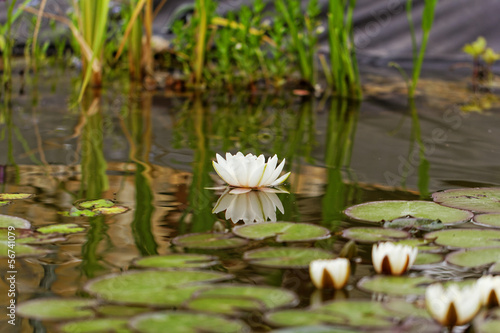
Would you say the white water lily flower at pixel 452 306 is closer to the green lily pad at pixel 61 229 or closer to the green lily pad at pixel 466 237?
the green lily pad at pixel 466 237

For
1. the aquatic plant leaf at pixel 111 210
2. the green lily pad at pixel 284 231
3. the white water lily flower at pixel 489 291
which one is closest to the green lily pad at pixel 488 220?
the green lily pad at pixel 284 231

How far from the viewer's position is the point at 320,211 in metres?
1.26

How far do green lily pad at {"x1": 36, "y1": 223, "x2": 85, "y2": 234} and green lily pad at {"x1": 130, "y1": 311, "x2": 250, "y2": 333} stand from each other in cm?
41

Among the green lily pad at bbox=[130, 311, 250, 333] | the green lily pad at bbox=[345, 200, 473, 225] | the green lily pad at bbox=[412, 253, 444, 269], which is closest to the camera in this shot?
the green lily pad at bbox=[130, 311, 250, 333]

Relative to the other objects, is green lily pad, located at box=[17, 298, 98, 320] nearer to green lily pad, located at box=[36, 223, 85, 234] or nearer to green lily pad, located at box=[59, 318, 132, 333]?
green lily pad, located at box=[59, 318, 132, 333]

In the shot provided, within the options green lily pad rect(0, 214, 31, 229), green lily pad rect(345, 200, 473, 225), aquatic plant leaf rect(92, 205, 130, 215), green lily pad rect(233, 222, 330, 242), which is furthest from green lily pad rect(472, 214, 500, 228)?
green lily pad rect(0, 214, 31, 229)

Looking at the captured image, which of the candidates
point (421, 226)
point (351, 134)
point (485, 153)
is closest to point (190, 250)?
point (421, 226)

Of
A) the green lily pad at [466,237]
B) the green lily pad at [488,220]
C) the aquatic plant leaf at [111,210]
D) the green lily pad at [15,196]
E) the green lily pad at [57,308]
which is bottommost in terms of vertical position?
the green lily pad at [57,308]

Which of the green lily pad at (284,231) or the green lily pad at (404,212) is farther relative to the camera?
the green lily pad at (404,212)

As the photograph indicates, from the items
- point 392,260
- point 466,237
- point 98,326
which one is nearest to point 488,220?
point 466,237

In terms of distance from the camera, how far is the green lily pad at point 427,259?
3.12ft

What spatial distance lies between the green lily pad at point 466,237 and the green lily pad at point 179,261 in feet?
1.18

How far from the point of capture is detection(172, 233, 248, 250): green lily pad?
1029 millimetres

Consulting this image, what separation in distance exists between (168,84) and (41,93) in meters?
0.70
